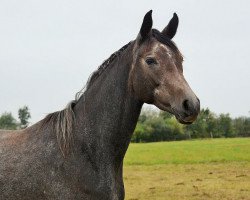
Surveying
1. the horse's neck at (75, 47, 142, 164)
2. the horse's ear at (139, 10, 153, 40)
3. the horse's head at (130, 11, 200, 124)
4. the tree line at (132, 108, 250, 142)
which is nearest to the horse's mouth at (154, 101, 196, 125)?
the horse's head at (130, 11, 200, 124)

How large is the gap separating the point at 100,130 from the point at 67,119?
1.30ft

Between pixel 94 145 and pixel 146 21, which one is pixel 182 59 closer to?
pixel 146 21

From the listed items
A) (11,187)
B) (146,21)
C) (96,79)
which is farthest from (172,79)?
(11,187)

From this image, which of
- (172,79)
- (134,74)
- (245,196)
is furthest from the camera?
(245,196)

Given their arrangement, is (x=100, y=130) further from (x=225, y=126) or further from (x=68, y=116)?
(x=225, y=126)

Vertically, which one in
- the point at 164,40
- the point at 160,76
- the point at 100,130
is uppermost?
the point at 164,40

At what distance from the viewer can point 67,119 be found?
444 cm

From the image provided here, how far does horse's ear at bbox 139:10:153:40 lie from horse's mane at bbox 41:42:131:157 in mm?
319

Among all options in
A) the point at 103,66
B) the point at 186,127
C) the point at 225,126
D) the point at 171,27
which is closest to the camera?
the point at 171,27

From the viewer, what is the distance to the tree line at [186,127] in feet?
270

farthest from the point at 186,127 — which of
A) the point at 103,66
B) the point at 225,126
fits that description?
the point at 103,66

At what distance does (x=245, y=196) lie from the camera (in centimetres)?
1191

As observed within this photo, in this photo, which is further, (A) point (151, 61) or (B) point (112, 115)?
(B) point (112, 115)

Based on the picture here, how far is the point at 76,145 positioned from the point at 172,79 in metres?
1.23
